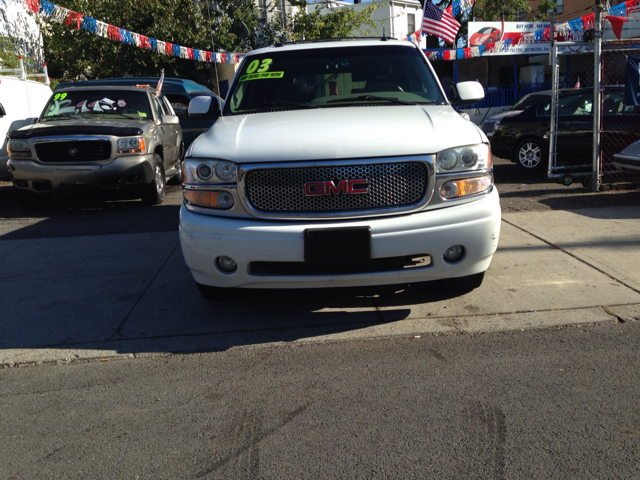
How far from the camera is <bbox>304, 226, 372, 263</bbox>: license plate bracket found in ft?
12.3

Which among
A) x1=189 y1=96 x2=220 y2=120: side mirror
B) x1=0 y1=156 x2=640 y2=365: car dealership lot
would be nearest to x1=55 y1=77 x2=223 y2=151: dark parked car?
x1=0 y1=156 x2=640 y2=365: car dealership lot

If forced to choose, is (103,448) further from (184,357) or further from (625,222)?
(625,222)

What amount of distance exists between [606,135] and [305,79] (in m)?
6.40

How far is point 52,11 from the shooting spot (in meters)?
12.7

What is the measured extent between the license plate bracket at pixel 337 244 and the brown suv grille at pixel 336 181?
190 mm

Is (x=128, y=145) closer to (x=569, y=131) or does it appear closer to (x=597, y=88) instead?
(x=597, y=88)

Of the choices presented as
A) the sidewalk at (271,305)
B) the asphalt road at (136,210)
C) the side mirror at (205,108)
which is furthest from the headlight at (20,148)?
the side mirror at (205,108)

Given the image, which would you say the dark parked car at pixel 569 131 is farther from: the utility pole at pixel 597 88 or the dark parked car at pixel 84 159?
the dark parked car at pixel 84 159

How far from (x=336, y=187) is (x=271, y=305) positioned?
49.1 inches

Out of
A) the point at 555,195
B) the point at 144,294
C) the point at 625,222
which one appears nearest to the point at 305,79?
the point at 144,294

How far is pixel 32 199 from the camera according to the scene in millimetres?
8922

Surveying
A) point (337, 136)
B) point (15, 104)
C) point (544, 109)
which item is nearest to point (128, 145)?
point (15, 104)

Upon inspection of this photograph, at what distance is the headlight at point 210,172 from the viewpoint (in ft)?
12.8

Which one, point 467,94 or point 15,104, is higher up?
point 15,104
